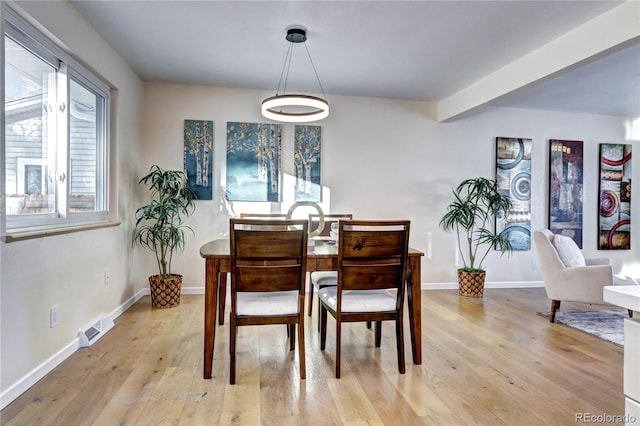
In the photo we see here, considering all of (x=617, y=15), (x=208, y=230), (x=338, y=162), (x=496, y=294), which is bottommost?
(x=496, y=294)

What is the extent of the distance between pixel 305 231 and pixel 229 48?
2.03 meters

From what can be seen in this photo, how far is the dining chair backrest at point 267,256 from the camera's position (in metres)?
2.08

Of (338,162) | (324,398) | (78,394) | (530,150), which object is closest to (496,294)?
(530,150)

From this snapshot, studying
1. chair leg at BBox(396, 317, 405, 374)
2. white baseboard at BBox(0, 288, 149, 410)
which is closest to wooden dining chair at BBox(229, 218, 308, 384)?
chair leg at BBox(396, 317, 405, 374)

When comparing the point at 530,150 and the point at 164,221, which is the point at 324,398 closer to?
the point at 164,221

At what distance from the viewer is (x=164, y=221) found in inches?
152

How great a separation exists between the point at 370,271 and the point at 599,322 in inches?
101

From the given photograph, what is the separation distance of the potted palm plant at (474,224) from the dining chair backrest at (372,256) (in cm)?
252

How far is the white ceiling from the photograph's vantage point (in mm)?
2566

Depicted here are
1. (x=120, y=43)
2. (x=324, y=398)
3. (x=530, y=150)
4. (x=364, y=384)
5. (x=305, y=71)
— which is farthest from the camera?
(x=530, y=150)

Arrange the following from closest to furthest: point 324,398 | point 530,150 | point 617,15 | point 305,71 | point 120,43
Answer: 1. point 324,398
2. point 617,15
3. point 120,43
4. point 305,71
5. point 530,150

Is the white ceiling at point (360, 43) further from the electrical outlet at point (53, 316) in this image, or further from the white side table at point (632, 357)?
the white side table at point (632, 357)

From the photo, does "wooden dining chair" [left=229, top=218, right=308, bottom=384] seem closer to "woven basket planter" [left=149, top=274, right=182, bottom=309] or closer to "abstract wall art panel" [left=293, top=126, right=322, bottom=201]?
"woven basket planter" [left=149, top=274, right=182, bottom=309]

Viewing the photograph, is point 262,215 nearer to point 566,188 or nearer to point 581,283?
point 581,283
